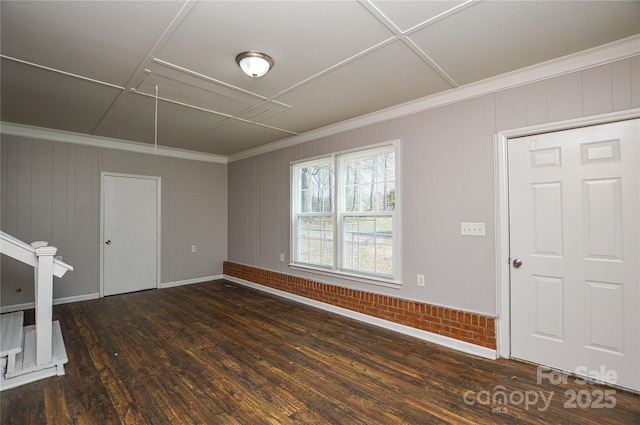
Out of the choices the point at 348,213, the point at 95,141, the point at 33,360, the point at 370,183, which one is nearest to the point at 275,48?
the point at 370,183

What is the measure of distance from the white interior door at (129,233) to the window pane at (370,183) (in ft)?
11.9

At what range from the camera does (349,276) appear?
3.97 metres

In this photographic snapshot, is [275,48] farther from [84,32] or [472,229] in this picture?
[472,229]

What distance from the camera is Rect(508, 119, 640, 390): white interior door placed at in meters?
2.24

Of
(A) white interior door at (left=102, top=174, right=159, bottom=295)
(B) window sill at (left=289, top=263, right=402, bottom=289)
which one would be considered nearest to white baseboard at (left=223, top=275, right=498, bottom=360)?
(B) window sill at (left=289, top=263, right=402, bottom=289)

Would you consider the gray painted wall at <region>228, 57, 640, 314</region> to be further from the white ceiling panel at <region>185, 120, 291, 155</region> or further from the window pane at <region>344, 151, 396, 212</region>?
the white ceiling panel at <region>185, 120, 291, 155</region>

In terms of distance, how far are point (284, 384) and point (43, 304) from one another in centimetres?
218

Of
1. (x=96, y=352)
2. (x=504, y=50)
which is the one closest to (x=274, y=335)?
(x=96, y=352)

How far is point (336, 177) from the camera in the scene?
13.6 feet

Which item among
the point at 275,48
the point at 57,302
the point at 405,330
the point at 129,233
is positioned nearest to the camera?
the point at 275,48

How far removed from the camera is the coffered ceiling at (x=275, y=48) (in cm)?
187

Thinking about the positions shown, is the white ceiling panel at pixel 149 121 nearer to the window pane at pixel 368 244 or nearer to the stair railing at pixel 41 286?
the stair railing at pixel 41 286

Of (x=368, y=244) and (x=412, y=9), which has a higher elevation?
(x=412, y=9)

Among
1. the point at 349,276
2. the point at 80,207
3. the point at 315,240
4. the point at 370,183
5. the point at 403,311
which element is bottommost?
the point at 403,311
